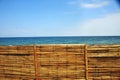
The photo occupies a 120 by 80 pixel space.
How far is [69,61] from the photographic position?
866 centimetres

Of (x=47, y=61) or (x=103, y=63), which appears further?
(x=47, y=61)

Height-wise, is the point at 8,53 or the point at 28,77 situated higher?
the point at 8,53

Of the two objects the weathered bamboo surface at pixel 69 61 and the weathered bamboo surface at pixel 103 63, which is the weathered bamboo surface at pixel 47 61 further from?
the weathered bamboo surface at pixel 103 63

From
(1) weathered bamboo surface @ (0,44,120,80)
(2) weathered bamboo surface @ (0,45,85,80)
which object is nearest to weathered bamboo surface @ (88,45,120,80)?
(1) weathered bamboo surface @ (0,44,120,80)

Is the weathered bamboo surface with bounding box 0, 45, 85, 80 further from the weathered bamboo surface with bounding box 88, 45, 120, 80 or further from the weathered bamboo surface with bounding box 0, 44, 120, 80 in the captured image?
the weathered bamboo surface with bounding box 88, 45, 120, 80

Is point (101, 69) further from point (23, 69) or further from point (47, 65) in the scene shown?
point (23, 69)

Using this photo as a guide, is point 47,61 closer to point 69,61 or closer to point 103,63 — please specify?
point 69,61

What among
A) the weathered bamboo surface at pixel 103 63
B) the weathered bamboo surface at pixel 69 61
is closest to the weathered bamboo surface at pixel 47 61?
the weathered bamboo surface at pixel 69 61

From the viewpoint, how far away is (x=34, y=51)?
8.78 meters

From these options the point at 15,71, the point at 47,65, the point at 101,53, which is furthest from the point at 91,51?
the point at 15,71

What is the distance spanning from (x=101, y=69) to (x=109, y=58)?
461mm

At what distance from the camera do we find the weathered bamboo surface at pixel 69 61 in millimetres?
8570

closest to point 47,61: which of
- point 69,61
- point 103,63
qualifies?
point 69,61

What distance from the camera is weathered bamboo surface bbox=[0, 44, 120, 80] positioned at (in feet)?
28.1
